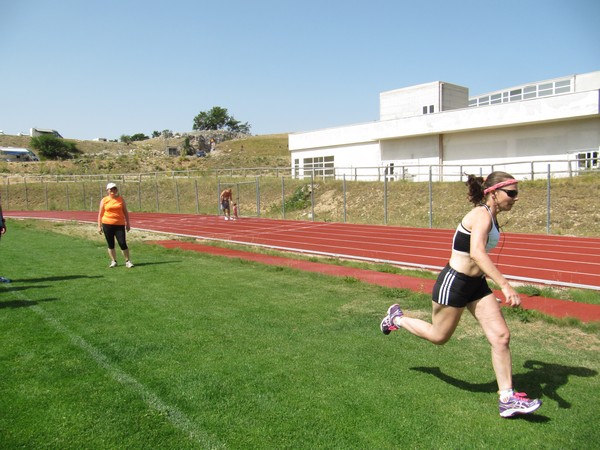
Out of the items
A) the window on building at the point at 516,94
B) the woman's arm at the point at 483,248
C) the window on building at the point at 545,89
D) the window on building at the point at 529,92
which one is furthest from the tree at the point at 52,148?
the woman's arm at the point at 483,248

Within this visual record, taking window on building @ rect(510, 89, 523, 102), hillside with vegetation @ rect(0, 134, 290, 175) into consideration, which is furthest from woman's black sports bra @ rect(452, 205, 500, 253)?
hillside with vegetation @ rect(0, 134, 290, 175)

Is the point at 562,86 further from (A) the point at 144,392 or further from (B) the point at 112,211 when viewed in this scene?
(A) the point at 144,392

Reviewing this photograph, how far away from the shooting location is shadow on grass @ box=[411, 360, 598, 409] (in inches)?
166

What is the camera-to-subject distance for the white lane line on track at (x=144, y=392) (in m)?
3.38

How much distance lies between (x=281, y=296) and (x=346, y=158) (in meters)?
32.9

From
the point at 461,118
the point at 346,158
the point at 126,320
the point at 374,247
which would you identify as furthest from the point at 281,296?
the point at 346,158

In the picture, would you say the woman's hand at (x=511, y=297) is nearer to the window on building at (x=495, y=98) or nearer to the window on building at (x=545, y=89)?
the window on building at (x=545, y=89)

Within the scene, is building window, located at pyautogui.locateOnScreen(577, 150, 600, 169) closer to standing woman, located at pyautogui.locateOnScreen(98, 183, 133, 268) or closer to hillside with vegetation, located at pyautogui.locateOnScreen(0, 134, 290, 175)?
standing woman, located at pyautogui.locateOnScreen(98, 183, 133, 268)

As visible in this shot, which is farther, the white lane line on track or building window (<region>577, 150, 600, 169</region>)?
building window (<region>577, 150, 600, 169</region>)

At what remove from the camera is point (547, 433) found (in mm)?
3500

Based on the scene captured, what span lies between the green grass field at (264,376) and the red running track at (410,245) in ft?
13.9

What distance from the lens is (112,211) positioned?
1089 cm

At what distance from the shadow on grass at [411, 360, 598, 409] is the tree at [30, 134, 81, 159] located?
284 feet

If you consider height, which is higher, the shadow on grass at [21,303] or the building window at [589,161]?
the building window at [589,161]
